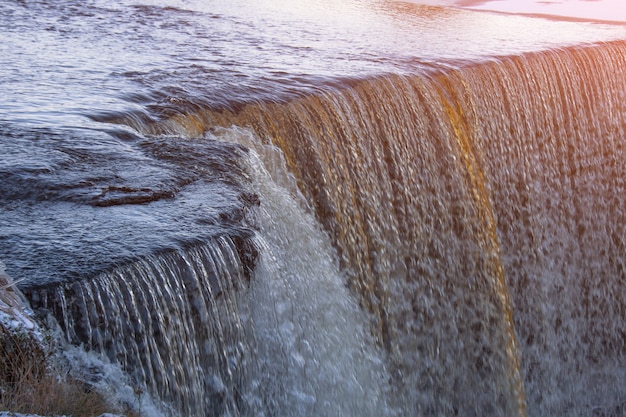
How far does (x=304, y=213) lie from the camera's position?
5.08 meters

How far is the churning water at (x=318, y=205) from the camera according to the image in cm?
361

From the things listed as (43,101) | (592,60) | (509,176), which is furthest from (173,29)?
(592,60)

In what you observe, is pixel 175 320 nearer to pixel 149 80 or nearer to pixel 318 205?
pixel 318 205

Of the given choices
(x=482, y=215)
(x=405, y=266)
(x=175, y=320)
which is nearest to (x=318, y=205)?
(x=405, y=266)

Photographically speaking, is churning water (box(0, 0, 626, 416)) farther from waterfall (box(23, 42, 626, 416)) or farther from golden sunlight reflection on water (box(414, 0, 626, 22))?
golden sunlight reflection on water (box(414, 0, 626, 22))

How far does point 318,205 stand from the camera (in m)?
5.33

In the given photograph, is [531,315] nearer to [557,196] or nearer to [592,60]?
[557,196]

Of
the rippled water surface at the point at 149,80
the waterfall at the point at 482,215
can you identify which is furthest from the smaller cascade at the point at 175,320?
the waterfall at the point at 482,215

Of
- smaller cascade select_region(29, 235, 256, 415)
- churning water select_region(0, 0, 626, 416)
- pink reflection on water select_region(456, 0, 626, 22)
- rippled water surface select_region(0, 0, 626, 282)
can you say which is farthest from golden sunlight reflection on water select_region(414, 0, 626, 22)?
smaller cascade select_region(29, 235, 256, 415)

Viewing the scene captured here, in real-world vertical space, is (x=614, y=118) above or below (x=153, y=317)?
below

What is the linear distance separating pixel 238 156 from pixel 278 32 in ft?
12.4

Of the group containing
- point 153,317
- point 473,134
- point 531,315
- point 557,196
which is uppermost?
point 153,317

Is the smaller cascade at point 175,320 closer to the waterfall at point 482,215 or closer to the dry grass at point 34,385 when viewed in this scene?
the dry grass at point 34,385

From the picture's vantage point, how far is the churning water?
3613mm
